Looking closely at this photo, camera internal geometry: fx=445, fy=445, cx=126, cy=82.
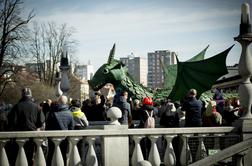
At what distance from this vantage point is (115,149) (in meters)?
7.67

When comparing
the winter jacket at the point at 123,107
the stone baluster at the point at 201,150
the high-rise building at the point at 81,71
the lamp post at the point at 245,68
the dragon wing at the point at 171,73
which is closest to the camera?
the stone baluster at the point at 201,150

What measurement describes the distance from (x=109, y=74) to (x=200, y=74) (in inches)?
144

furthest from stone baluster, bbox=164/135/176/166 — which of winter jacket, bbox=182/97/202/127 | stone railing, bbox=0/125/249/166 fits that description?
winter jacket, bbox=182/97/202/127

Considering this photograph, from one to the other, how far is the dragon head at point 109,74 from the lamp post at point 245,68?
979cm

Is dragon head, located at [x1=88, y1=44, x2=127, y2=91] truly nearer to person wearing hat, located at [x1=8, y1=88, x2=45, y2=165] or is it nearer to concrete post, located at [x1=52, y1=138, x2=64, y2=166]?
person wearing hat, located at [x1=8, y1=88, x2=45, y2=165]

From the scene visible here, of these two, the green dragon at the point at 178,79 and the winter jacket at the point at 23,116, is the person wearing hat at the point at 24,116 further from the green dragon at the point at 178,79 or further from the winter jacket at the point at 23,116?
the green dragon at the point at 178,79

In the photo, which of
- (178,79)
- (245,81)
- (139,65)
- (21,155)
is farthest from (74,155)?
(139,65)

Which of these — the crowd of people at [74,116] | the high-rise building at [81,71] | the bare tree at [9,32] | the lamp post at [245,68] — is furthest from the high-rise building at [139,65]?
the lamp post at [245,68]

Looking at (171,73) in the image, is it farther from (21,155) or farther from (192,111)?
(21,155)

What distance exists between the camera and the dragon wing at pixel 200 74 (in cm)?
1672

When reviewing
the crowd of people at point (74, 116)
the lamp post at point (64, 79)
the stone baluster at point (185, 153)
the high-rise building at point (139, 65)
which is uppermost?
the high-rise building at point (139, 65)

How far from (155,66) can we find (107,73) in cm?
15671

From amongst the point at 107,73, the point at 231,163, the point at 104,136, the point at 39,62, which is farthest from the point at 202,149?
the point at 39,62

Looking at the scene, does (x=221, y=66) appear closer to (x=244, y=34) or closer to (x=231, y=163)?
(x=244, y=34)
